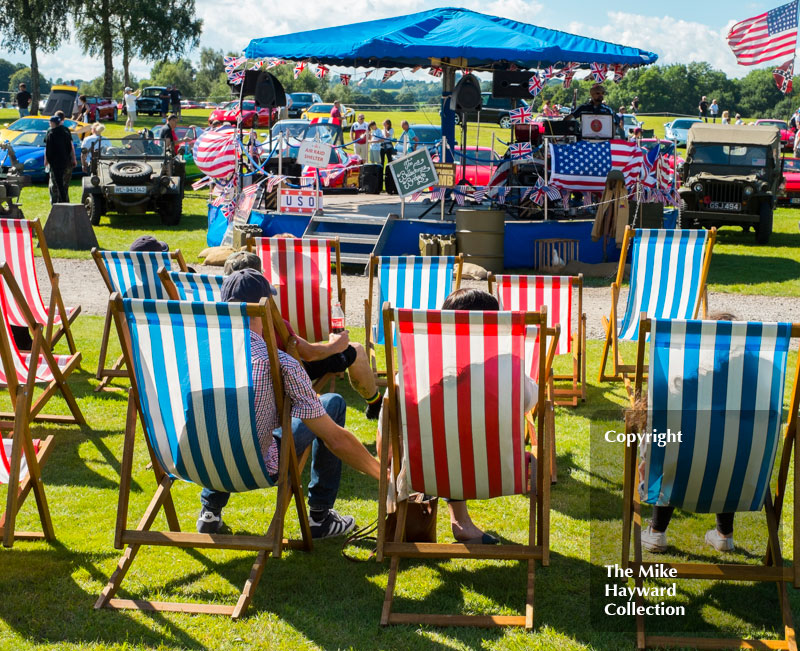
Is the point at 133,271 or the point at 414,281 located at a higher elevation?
the point at 133,271

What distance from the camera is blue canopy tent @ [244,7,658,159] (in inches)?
504

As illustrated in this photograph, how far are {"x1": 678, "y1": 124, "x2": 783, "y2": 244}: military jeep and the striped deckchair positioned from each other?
407 inches

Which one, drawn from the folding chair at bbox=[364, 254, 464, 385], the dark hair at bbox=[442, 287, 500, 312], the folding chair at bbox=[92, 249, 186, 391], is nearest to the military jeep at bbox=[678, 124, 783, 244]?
Result: the folding chair at bbox=[364, 254, 464, 385]

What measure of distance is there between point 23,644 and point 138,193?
45.6 ft

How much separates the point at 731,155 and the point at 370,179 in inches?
261

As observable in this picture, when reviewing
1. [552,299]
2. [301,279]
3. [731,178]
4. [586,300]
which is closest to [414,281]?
[301,279]

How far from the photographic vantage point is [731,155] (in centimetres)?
1706

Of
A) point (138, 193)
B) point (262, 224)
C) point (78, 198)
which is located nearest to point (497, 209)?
point (262, 224)

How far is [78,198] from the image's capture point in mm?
21219

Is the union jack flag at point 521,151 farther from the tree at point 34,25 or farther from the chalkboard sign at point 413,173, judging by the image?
the tree at point 34,25

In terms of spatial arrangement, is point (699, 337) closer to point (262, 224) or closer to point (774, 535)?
point (774, 535)

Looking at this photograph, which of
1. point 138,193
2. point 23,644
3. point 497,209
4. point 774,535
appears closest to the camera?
point 23,644

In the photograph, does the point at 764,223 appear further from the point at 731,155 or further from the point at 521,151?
the point at 521,151

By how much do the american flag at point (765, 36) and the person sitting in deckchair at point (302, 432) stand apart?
17227 mm
